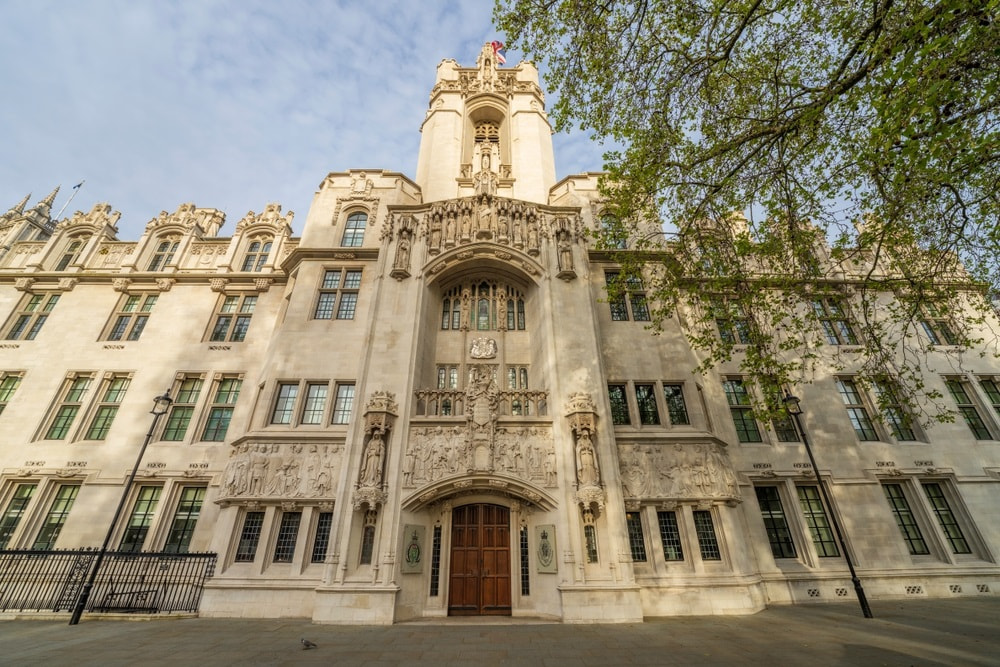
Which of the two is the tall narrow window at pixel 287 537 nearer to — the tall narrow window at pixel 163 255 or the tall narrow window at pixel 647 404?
the tall narrow window at pixel 647 404

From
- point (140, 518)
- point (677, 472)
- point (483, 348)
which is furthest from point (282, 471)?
point (677, 472)

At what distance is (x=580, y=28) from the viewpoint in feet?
32.1

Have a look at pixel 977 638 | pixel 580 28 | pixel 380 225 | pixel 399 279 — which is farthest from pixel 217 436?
pixel 977 638

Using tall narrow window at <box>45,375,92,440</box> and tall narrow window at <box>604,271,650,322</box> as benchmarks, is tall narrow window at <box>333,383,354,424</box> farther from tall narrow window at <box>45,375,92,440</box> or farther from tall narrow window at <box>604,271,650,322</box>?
tall narrow window at <box>45,375,92,440</box>

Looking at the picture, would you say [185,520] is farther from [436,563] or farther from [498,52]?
[498,52]

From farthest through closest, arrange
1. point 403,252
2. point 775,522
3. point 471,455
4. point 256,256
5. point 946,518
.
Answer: point 256,256
point 403,252
point 946,518
point 775,522
point 471,455

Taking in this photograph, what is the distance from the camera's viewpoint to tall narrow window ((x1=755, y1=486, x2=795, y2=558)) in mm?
14273

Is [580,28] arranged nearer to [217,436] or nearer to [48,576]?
[217,436]

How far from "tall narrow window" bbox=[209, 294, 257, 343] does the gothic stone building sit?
105 mm

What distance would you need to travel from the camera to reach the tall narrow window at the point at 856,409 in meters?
16.5

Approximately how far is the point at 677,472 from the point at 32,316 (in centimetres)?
3064

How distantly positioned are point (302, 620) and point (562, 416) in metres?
9.84

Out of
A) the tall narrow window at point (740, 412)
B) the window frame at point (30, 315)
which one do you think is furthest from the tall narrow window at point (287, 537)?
the window frame at point (30, 315)

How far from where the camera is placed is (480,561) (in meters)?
12.7
